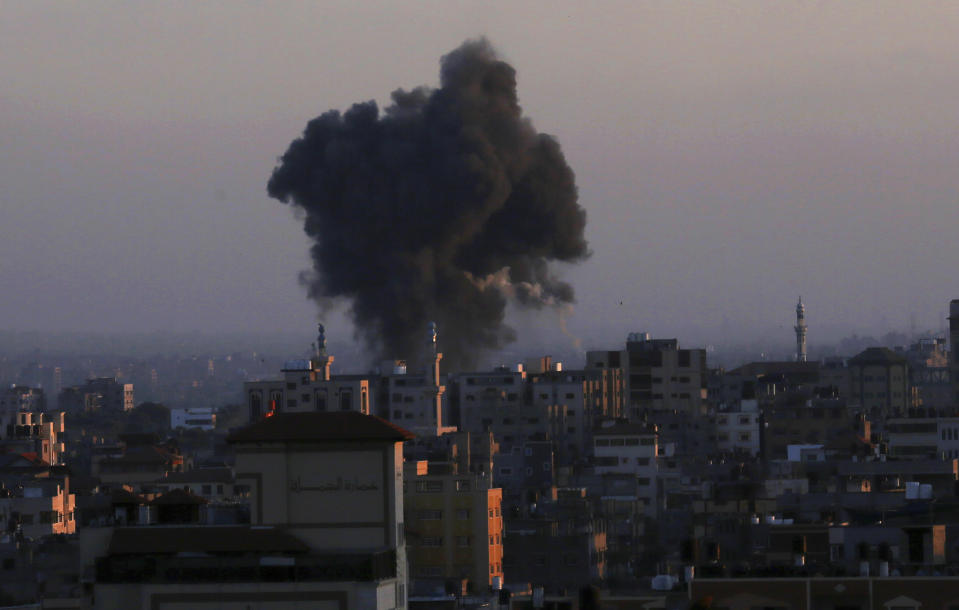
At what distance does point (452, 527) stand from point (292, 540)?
87.4 ft

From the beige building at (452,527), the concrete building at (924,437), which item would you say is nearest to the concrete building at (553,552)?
the beige building at (452,527)

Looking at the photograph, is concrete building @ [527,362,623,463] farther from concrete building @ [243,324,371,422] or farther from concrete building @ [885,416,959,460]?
concrete building @ [885,416,959,460]

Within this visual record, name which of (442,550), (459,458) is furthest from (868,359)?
(442,550)

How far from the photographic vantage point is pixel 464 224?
371 ft

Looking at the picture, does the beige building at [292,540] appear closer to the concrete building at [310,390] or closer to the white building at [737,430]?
the white building at [737,430]

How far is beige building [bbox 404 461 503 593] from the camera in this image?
164 feet

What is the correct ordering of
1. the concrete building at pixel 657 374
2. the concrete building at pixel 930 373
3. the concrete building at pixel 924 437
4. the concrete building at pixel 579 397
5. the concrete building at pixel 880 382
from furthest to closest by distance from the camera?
the concrete building at pixel 880 382 → the concrete building at pixel 930 373 → the concrete building at pixel 657 374 → the concrete building at pixel 579 397 → the concrete building at pixel 924 437

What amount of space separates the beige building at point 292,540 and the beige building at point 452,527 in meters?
24.9

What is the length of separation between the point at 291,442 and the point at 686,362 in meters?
87.1

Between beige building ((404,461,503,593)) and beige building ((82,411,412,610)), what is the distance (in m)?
24.9

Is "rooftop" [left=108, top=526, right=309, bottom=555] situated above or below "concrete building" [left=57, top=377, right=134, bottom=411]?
below

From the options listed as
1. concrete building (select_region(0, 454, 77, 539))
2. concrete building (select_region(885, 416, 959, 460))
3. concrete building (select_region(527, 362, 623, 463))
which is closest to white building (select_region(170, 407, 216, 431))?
concrete building (select_region(527, 362, 623, 463))

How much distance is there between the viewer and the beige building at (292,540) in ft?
77.3

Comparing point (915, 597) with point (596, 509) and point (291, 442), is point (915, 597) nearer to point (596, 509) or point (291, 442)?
point (291, 442)
